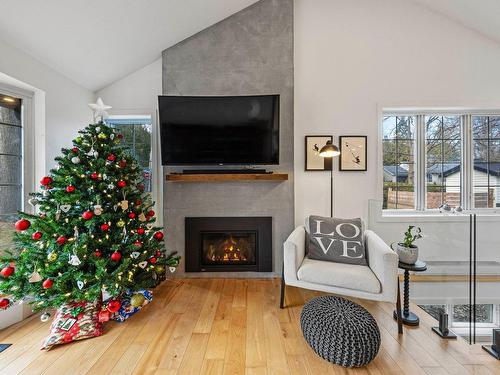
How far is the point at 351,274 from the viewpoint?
1926 millimetres

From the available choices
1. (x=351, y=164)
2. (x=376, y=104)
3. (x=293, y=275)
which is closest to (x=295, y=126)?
(x=351, y=164)

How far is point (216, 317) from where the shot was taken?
82.6 inches

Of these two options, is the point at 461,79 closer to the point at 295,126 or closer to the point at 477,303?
the point at 295,126

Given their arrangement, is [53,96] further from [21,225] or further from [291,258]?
[291,258]

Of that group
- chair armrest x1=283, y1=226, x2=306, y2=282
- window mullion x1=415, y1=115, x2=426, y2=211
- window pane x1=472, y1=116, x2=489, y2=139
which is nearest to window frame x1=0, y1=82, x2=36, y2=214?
chair armrest x1=283, y1=226, x2=306, y2=282

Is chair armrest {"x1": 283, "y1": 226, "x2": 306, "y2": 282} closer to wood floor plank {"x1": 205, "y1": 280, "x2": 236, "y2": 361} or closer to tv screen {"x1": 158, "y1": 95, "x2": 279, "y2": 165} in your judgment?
wood floor plank {"x1": 205, "y1": 280, "x2": 236, "y2": 361}

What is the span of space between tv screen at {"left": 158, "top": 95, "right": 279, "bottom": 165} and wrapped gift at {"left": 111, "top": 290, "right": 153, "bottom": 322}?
1314mm

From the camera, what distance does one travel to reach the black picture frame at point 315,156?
294cm

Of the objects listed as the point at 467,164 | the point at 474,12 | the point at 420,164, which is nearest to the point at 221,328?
the point at 420,164

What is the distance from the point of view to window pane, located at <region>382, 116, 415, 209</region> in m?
3.21

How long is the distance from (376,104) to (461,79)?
3.40 ft

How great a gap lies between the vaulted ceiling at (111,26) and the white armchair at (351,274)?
8.05 ft

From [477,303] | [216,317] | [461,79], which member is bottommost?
[216,317]

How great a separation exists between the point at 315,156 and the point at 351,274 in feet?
4.77
